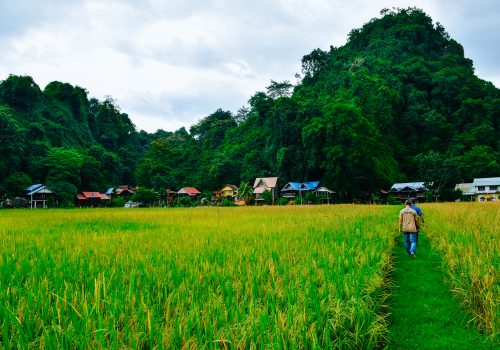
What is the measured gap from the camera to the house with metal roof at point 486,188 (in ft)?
140

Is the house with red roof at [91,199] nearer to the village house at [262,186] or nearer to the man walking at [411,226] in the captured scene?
the village house at [262,186]

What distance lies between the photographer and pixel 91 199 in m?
51.6

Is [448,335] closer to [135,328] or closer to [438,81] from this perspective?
[135,328]

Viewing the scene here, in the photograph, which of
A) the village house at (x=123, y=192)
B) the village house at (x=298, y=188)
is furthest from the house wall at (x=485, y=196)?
the village house at (x=123, y=192)

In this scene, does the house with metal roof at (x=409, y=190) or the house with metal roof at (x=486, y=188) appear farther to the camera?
the house with metal roof at (x=409, y=190)

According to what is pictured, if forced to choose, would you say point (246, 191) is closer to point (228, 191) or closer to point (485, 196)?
point (228, 191)

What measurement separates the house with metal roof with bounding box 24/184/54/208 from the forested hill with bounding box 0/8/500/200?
1.61 m

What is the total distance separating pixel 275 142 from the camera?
5328 cm

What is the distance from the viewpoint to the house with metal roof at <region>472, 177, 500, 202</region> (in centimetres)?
4278

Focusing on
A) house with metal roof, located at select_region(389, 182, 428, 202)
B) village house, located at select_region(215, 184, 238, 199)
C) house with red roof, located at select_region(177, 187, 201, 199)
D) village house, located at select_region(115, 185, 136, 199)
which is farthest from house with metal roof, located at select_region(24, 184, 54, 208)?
house with metal roof, located at select_region(389, 182, 428, 202)

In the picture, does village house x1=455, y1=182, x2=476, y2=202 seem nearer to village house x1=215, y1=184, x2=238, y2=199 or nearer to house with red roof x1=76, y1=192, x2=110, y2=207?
village house x1=215, y1=184, x2=238, y2=199

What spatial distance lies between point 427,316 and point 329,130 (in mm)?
41160

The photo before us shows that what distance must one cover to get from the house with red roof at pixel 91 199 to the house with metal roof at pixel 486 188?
170 feet

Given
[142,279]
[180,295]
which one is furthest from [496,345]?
[142,279]
